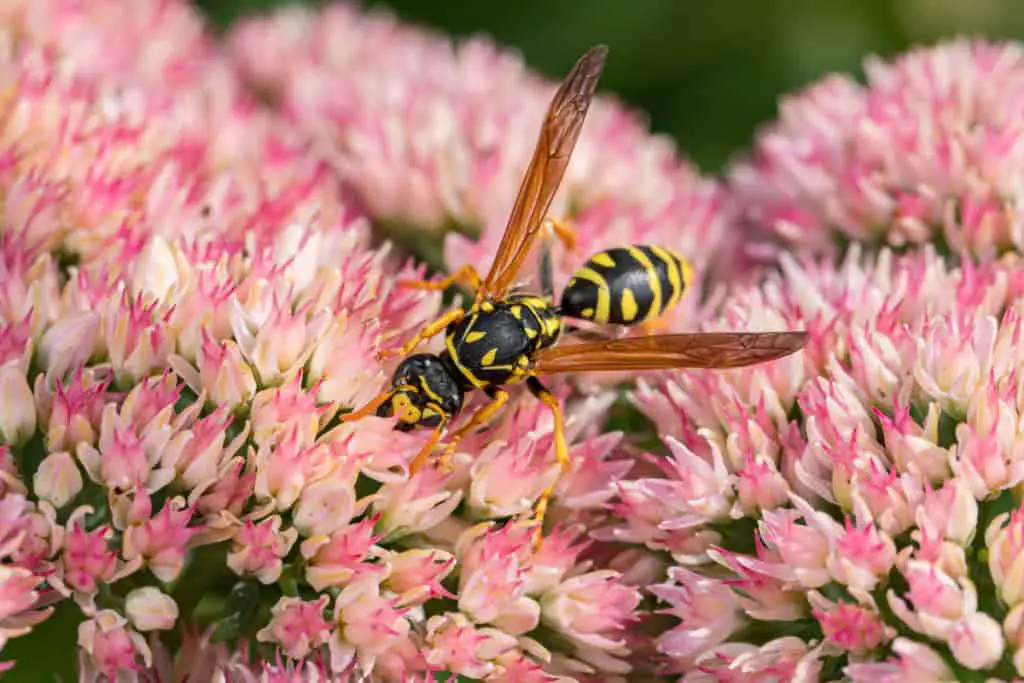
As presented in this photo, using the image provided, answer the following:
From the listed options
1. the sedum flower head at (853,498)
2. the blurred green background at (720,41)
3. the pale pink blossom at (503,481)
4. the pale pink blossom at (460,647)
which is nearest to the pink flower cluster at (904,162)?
the sedum flower head at (853,498)

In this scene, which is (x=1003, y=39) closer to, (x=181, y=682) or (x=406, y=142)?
(x=406, y=142)

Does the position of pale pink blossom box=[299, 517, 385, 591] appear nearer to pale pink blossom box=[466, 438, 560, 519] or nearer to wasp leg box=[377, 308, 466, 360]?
pale pink blossom box=[466, 438, 560, 519]

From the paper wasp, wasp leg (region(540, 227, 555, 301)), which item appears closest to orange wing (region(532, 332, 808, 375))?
the paper wasp

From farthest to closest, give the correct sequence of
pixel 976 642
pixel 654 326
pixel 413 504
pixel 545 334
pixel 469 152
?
pixel 469 152 → pixel 654 326 → pixel 545 334 → pixel 413 504 → pixel 976 642

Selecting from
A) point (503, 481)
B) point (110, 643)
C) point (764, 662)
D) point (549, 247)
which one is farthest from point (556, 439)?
point (110, 643)

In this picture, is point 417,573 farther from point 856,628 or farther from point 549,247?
point 549,247

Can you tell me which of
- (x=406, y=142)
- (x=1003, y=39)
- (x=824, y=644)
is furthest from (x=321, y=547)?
(x=1003, y=39)
